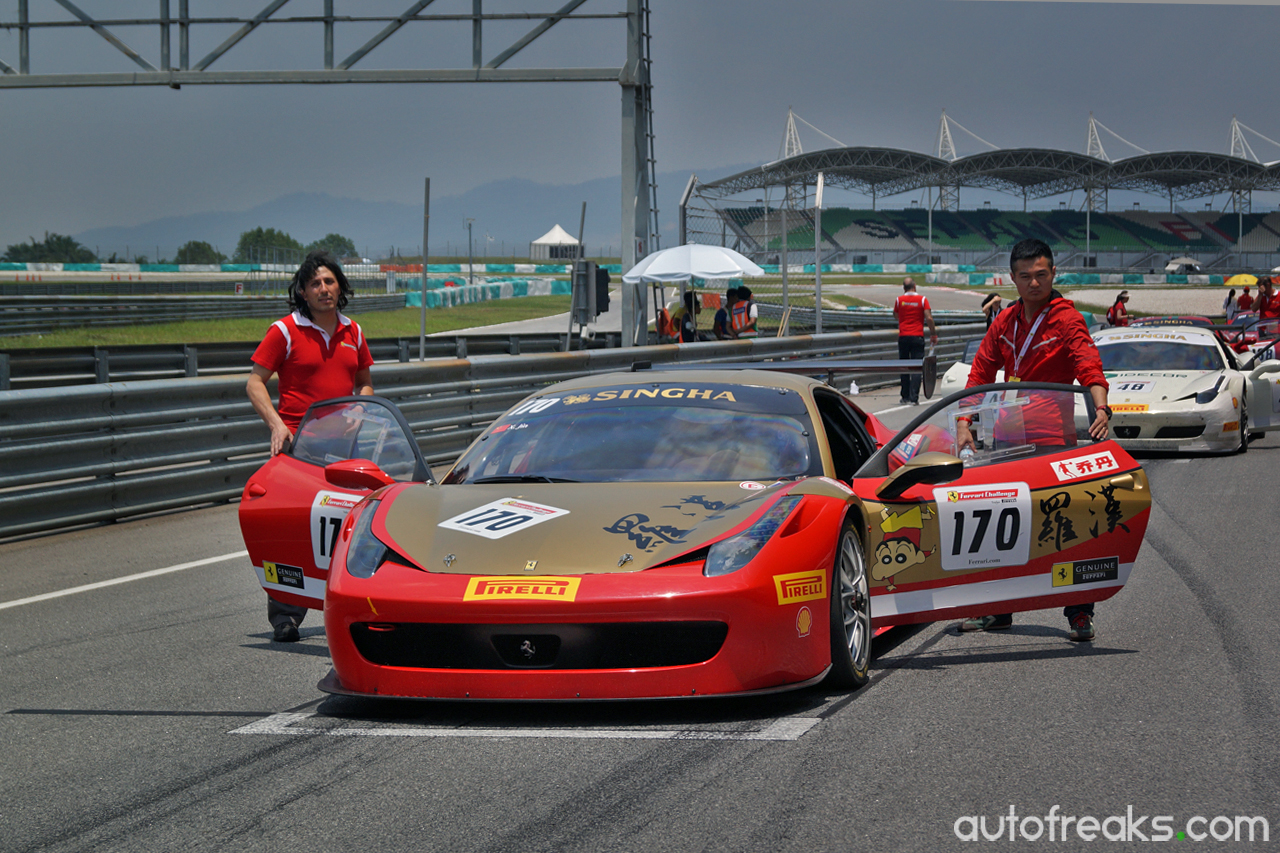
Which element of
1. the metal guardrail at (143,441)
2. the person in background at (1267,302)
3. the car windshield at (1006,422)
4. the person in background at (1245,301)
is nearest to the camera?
the car windshield at (1006,422)

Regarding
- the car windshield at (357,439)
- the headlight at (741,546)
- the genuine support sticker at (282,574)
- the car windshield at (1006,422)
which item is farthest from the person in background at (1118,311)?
the headlight at (741,546)

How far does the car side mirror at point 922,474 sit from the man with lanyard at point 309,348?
261 centimetres

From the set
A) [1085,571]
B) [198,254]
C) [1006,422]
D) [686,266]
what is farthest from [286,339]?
[198,254]

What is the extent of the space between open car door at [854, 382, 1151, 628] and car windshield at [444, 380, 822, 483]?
366mm

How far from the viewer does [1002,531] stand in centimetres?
515

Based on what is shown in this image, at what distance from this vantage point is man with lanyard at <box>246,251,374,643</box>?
6.33m

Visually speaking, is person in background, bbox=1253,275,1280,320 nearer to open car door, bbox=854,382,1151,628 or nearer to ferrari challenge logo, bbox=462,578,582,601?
open car door, bbox=854,382,1151,628

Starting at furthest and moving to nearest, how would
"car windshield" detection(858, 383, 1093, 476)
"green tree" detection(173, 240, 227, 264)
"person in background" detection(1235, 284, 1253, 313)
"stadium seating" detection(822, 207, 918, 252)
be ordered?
"stadium seating" detection(822, 207, 918, 252)
"green tree" detection(173, 240, 227, 264)
"person in background" detection(1235, 284, 1253, 313)
"car windshield" detection(858, 383, 1093, 476)

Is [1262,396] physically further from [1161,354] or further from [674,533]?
[674,533]

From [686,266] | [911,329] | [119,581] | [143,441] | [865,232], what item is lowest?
[119,581]

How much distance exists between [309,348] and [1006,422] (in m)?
3.22

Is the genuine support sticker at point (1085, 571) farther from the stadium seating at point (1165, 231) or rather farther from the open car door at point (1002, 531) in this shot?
the stadium seating at point (1165, 231)

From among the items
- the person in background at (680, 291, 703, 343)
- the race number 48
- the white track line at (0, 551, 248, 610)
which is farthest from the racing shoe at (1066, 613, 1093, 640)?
the person in background at (680, 291, 703, 343)

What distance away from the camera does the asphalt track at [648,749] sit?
11.1ft
